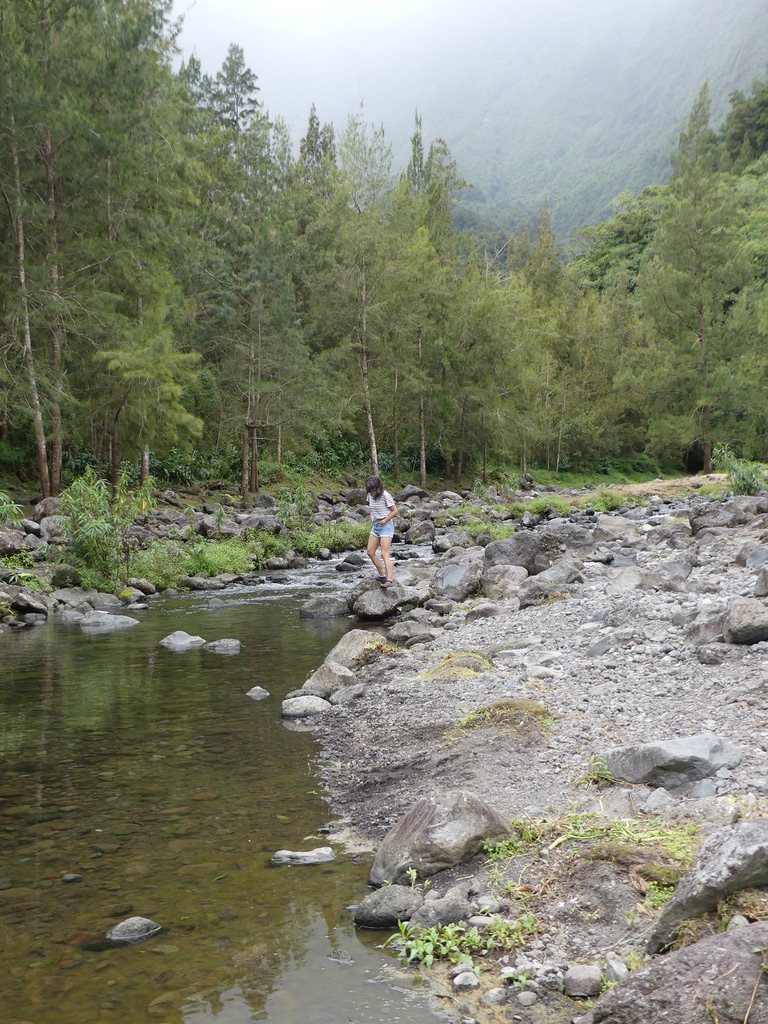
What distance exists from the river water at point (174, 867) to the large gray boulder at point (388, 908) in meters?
0.07

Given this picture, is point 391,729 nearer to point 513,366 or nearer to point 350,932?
point 350,932

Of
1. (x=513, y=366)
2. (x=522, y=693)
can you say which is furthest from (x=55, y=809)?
(x=513, y=366)

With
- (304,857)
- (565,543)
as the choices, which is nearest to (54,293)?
(565,543)

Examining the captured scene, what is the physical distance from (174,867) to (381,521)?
9138 millimetres

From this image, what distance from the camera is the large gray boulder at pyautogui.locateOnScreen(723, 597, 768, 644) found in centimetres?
696

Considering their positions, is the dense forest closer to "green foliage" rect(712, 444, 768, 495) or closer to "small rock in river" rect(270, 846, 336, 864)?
"green foliage" rect(712, 444, 768, 495)

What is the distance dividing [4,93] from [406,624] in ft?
57.8

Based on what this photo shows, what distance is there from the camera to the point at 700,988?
8.95 feet

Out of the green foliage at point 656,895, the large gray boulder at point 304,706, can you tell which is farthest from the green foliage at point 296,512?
the green foliage at point 656,895

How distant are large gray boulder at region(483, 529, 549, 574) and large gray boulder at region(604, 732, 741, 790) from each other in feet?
31.9

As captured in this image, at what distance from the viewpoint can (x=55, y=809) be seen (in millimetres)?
5629

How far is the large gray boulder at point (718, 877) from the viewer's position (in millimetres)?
3104

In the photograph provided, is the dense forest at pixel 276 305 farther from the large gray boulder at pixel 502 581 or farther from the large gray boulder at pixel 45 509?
the large gray boulder at pixel 502 581

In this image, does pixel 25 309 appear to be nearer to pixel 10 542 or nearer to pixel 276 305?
pixel 10 542
